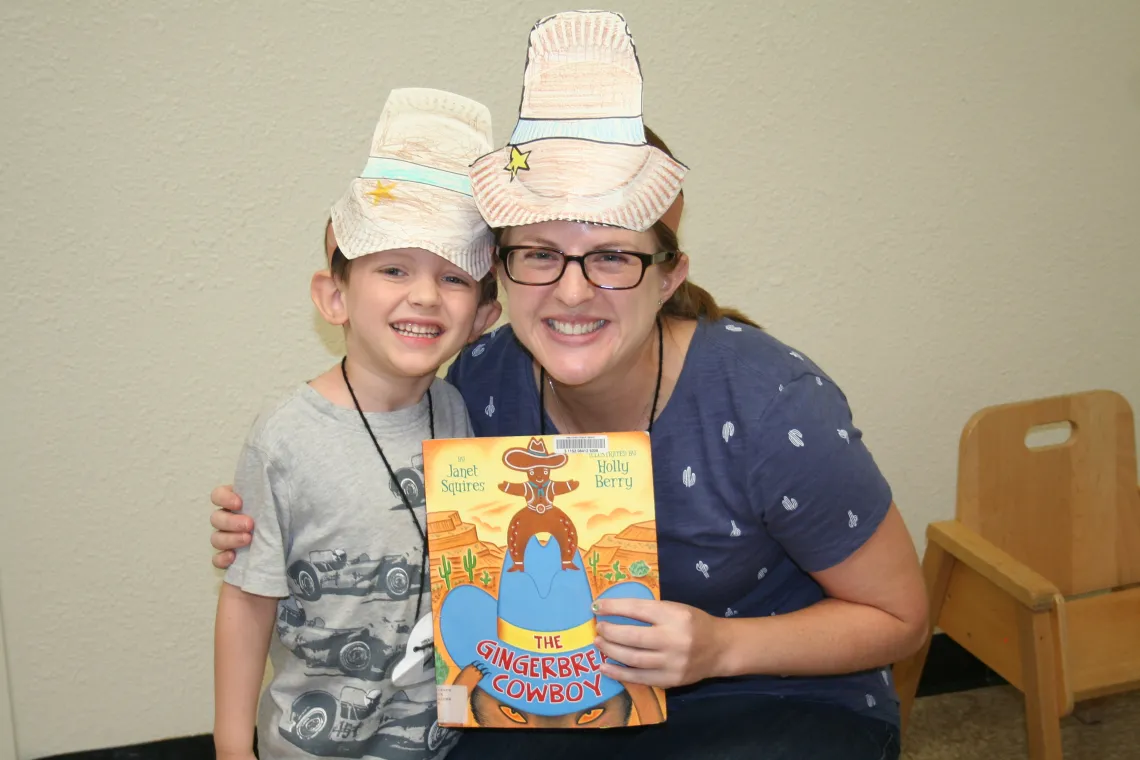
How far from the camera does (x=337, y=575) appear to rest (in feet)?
4.34

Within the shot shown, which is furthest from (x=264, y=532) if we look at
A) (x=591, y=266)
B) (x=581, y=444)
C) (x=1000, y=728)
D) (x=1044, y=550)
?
(x=1000, y=728)

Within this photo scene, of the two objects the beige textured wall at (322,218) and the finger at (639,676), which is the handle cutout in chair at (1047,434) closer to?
the beige textured wall at (322,218)

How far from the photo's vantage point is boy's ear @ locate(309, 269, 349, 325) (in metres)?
1.40

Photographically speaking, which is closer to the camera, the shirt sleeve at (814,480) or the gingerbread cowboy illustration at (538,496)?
the gingerbread cowboy illustration at (538,496)

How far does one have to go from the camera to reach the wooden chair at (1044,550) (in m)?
1.91

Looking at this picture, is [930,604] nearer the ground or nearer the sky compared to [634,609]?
nearer the ground

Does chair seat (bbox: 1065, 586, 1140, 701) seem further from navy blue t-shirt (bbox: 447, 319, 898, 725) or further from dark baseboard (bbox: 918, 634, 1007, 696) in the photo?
navy blue t-shirt (bbox: 447, 319, 898, 725)

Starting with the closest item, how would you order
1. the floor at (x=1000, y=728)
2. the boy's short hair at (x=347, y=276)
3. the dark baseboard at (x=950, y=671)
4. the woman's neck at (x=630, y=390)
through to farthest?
the boy's short hair at (x=347, y=276) → the woman's neck at (x=630, y=390) → the floor at (x=1000, y=728) → the dark baseboard at (x=950, y=671)

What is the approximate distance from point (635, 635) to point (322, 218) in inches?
44.9

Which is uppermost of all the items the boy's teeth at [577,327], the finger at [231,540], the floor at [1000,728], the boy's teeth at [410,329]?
the boy's teeth at [410,329]

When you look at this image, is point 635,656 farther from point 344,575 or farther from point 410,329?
point 410,329

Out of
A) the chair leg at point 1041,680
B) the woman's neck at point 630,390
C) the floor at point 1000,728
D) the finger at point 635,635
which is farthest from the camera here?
the floor at point 1000,728

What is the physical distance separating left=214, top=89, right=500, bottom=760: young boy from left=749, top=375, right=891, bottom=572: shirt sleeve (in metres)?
0.48

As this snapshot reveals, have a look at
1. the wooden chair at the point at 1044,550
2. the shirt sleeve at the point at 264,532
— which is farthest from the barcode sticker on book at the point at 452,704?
the wooden chair at the point at 1044,550
